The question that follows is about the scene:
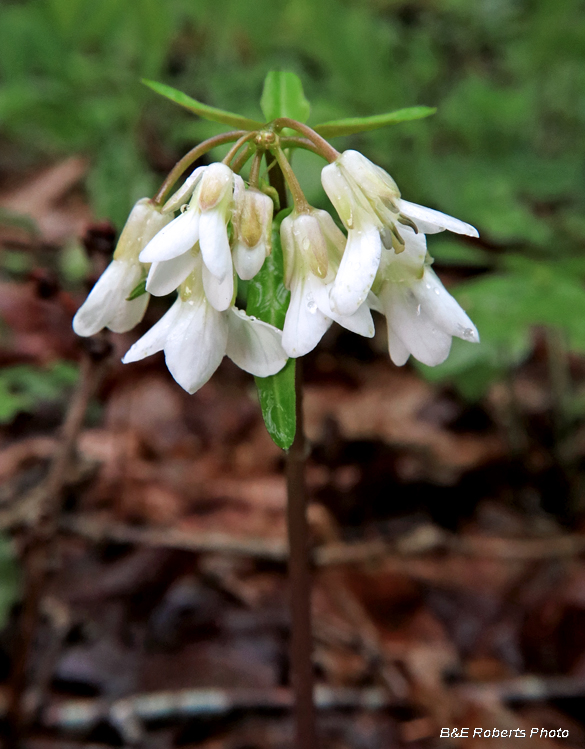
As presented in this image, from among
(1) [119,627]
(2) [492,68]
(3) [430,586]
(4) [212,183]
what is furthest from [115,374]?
(2) [492,68]

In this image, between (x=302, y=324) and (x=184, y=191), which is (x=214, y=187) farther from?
(x=302, y=324)

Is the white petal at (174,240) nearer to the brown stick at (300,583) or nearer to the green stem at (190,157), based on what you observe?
the green stem at (190,157)

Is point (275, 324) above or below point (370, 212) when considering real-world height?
below

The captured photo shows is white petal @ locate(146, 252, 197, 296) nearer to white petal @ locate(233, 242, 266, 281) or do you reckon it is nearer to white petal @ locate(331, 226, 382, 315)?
white petal @ locate(233, 242, 266, 281)

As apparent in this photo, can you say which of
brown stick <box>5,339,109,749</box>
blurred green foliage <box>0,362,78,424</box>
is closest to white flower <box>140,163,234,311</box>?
brown stick <box>5,339,109,749</box>

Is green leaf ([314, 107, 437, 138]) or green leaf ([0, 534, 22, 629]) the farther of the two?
green leaf ([0, 534, 22, 629])

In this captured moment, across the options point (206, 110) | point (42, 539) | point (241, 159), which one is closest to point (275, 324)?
point (241, 159)

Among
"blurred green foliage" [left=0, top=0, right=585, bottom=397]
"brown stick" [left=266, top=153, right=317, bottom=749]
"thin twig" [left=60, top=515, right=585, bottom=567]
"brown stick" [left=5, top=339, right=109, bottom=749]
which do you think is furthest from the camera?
"blurred green foliage" [left=0, top=0, right=585, bottom=397]
